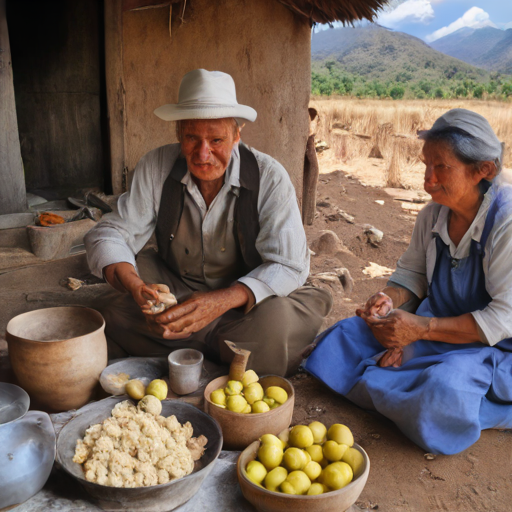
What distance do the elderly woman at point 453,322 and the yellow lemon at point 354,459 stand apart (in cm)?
46

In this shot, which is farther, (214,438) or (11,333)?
(11,333)

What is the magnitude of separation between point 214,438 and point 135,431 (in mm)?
303

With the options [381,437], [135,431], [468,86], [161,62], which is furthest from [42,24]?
[468,86]

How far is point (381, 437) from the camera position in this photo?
2.37m

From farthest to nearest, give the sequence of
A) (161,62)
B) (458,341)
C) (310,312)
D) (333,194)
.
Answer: (333,194) → (161,62) → (310,312) → (458,341)

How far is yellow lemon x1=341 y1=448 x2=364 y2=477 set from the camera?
1.81m

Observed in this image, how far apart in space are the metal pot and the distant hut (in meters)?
2.57

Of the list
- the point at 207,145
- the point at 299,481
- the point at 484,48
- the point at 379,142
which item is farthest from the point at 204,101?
the point at 484,48

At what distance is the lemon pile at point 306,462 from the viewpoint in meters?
1.73

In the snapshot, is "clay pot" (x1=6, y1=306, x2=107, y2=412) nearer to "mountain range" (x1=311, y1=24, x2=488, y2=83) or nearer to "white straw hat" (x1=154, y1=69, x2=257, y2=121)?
"white straw hat" (x1=154, y1=69, x2=257, y2=121)

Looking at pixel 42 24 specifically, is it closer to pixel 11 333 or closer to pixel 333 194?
pixel 11 333

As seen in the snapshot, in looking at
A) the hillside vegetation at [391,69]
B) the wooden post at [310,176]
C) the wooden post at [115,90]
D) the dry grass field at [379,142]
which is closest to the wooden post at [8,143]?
the wooden post at [115,90]

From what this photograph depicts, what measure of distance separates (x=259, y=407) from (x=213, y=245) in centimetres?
103

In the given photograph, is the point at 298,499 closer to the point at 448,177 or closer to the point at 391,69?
the point at 448,177
